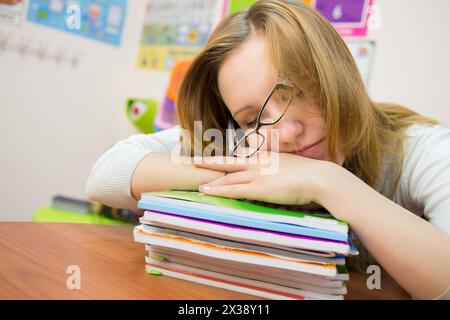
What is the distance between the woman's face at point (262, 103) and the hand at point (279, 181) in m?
0.10

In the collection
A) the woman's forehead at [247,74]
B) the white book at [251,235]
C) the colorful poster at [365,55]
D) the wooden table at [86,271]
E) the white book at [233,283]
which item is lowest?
the wooden table at [86,271]

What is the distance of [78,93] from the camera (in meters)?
2.21

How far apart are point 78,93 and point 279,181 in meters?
1.93

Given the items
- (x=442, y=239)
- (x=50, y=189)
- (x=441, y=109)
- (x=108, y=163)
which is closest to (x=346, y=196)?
(x=442, y=239)

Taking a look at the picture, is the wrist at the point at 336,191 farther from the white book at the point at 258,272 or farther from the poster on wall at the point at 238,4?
the poster on wall at the point at 238,4

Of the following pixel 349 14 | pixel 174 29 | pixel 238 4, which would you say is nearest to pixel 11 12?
pixel 174 29

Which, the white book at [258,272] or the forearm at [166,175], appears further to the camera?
the forearm at [166,175]

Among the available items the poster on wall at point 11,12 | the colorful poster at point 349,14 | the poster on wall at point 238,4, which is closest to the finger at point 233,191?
the colorful poster at point 349,14

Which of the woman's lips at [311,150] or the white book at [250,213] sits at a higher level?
A: the woman's lips at [311,150]

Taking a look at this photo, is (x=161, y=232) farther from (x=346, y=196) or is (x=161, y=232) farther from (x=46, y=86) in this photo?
(x=46, y=86)

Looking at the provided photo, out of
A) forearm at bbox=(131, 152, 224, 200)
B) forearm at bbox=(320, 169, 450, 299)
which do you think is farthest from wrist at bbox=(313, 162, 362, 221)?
forearm at bbox=(131, 152, 224, 200)

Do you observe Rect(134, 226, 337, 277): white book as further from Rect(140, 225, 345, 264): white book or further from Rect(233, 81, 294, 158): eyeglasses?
Rect(233, 81, 294, 158): eyeglasses

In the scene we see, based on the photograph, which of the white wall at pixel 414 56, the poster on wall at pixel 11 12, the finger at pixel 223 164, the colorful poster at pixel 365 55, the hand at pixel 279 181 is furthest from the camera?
the poster on wall at pixel 11 12

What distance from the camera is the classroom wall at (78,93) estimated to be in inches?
52.6
